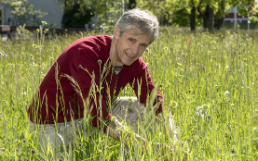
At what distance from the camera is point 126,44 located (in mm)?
2090

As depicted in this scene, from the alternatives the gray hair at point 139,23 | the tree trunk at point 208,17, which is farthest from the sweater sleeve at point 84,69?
the tree trunk at point 208,17

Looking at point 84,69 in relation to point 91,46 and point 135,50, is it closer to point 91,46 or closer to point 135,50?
point 91,46

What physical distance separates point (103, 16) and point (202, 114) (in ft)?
56.6

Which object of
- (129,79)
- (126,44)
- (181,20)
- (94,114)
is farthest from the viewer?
(181,20)

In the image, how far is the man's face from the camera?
2062 millimetres

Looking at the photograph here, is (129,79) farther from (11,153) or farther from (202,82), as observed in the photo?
(11,153)

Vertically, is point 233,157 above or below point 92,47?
below

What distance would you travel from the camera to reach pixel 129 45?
2.08 m

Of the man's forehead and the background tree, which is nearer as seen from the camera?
the man's forehead

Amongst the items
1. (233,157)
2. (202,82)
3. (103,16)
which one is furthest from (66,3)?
(233,157)

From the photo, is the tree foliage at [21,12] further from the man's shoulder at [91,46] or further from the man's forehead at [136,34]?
the man's forehead at [136,34]

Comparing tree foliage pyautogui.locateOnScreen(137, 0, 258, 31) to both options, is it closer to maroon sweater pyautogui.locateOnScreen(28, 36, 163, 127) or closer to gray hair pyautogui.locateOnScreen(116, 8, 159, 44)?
gray hair pyautogui.locateOnScreen(116, 8, 159, 44)

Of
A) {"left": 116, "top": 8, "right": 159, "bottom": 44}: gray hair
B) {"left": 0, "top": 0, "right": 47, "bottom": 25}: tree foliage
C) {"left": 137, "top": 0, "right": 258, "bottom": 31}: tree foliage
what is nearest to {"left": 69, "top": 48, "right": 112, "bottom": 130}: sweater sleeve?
{"left": 116, "top": 8, "right": 159, "bottom": 44}: gray hair

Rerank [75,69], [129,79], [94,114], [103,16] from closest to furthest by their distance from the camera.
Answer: [94,114] < [75,69] < [129,79] < [103,16]
